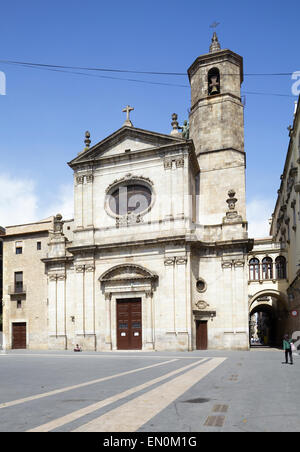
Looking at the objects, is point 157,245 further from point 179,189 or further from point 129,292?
point 179,189

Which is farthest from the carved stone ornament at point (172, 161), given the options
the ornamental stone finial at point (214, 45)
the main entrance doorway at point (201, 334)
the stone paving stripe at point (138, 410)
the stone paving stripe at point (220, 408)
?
the stone paving stripe at point (220, 408)

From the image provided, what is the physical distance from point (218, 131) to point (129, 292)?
16206 mm

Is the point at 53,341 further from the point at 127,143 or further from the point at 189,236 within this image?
the point at 127,143

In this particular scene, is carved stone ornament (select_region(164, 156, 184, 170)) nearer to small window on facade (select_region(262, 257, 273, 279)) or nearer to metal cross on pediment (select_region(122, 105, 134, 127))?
metal cross on pediment (select_region(122, 105, 134, 127))

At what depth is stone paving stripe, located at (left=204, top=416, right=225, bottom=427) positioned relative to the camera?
24.3 ft

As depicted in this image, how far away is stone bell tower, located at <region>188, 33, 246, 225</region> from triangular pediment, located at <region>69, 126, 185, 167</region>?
5.55 meters

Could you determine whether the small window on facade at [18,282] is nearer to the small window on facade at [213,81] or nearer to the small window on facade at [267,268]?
the small window on facade at [267,268]

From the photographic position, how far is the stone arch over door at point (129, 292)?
33.8 metres

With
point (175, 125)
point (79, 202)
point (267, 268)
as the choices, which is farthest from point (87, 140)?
point (267, 268)

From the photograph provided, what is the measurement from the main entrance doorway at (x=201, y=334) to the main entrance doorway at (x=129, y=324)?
4.24 metres

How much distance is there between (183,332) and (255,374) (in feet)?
53.7

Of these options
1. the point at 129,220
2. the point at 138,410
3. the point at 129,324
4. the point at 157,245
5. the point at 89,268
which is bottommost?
the point at 129,324

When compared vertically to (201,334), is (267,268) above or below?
above

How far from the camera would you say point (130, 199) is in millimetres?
37500
